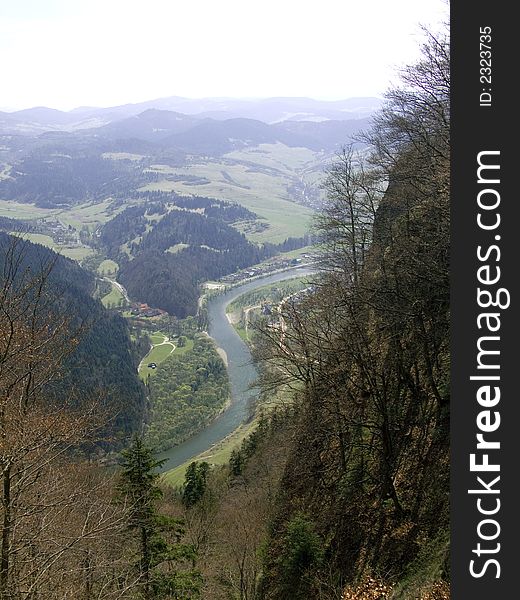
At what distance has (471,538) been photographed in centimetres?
454

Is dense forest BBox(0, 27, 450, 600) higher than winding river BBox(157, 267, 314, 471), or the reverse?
dense forest BBox(0, 27, 450, 600)

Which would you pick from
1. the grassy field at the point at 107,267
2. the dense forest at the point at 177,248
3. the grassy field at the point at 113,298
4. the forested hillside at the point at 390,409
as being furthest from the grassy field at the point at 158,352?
the forested hillside at the point at 390,409

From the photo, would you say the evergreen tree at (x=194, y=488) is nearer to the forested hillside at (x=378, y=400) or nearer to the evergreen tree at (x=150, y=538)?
the forested hillside at (x=378, y=400)

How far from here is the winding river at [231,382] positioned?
184ft

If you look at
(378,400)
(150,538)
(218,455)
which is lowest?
(218,455)

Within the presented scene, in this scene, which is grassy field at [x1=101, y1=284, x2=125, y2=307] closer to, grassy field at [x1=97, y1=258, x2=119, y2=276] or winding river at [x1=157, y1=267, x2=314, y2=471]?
grassy field at [x1=97, y1=258, x2=119, y2=276]

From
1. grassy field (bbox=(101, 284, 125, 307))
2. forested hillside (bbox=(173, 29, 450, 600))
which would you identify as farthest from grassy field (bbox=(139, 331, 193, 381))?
forested hillside (bbox=(173, 29, 450, 600))

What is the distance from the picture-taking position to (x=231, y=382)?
243 ft

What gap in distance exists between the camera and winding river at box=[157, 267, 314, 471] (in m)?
56.2

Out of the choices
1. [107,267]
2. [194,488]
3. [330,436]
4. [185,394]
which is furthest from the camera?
[107,267]

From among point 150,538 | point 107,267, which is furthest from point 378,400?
point 107,267

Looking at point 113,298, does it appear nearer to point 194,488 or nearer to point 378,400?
point 194,488

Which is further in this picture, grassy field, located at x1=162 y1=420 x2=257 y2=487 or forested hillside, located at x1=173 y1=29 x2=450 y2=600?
grassy field, located at x1=162 y1=420 x2=257 y2=487

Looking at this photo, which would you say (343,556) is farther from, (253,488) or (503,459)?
(253,488)
